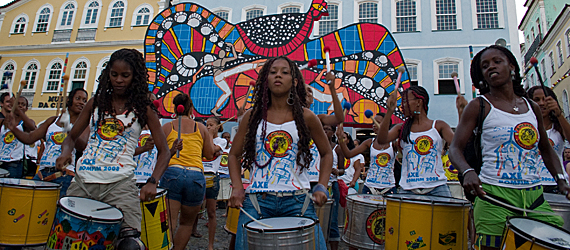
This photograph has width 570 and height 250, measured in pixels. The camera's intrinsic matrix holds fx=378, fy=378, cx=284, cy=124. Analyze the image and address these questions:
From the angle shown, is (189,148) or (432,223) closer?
(432,223)

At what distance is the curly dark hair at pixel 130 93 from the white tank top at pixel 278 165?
103 centimetres

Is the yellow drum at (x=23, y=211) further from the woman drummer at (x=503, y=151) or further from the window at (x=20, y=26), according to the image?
the window at (x=20, y=26)

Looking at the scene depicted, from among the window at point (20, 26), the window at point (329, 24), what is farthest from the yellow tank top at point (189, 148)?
the window at point (20, 26)

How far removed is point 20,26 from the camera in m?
25.5

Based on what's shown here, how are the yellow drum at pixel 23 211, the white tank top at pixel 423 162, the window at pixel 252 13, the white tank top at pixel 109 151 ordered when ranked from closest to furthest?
the white tank top at pixel 109 151, the yellow drum at pixel 23 211, the white tank top at pixel 423 162, the window at pixel 252 13

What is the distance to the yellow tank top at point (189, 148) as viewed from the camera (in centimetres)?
459

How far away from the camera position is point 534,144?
2.79 metres

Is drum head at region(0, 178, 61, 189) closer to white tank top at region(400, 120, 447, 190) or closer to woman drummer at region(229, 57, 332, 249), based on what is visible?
woman drummer at region(229, 57, 332, 249)

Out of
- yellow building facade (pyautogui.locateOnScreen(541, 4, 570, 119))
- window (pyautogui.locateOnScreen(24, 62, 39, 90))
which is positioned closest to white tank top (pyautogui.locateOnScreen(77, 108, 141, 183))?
window (pyautogui.locateOnScreen(24, 62, 39, 90))

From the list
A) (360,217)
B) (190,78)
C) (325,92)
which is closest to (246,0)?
(190,78)

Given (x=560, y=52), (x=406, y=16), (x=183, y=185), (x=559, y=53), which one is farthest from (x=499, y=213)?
(x=559, y=53)

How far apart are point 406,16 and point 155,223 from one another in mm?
18488

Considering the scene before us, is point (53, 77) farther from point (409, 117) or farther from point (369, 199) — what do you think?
point (409, 117)

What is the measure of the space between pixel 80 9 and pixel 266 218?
2686 cm
